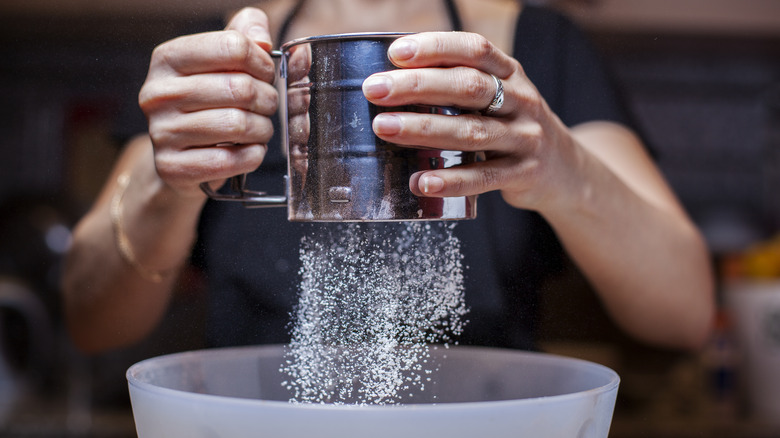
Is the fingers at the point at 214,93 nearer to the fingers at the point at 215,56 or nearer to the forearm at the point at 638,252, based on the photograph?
the fingers at the point at 215,56

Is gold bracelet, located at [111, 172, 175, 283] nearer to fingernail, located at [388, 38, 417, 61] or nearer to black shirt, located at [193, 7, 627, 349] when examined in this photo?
black shirt, located at [193, 7, 627, 349]

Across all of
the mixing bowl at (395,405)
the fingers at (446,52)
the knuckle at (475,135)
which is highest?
the fingers at (446,52)

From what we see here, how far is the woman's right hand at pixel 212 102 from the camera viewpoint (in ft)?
1.02

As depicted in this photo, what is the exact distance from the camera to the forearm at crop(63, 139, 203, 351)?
0.35 m

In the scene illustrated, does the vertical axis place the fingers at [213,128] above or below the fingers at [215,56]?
below

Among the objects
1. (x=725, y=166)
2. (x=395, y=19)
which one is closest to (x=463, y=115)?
(x=395, y=19)

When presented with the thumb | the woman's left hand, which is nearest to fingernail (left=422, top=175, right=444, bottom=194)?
the woman's left hand

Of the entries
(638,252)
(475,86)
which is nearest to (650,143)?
(638,252)

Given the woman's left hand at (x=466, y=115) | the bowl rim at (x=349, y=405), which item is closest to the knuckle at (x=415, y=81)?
the woman's left hand at (x=466, y=115)

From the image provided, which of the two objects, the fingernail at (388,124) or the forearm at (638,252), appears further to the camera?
the forearm at (638,252)

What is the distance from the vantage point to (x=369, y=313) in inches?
12.9

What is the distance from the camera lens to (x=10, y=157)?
134 centimetres

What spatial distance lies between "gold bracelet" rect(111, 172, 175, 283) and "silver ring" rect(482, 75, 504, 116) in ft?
0.58

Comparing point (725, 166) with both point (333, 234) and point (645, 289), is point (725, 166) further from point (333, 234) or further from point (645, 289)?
point (333, 234)
